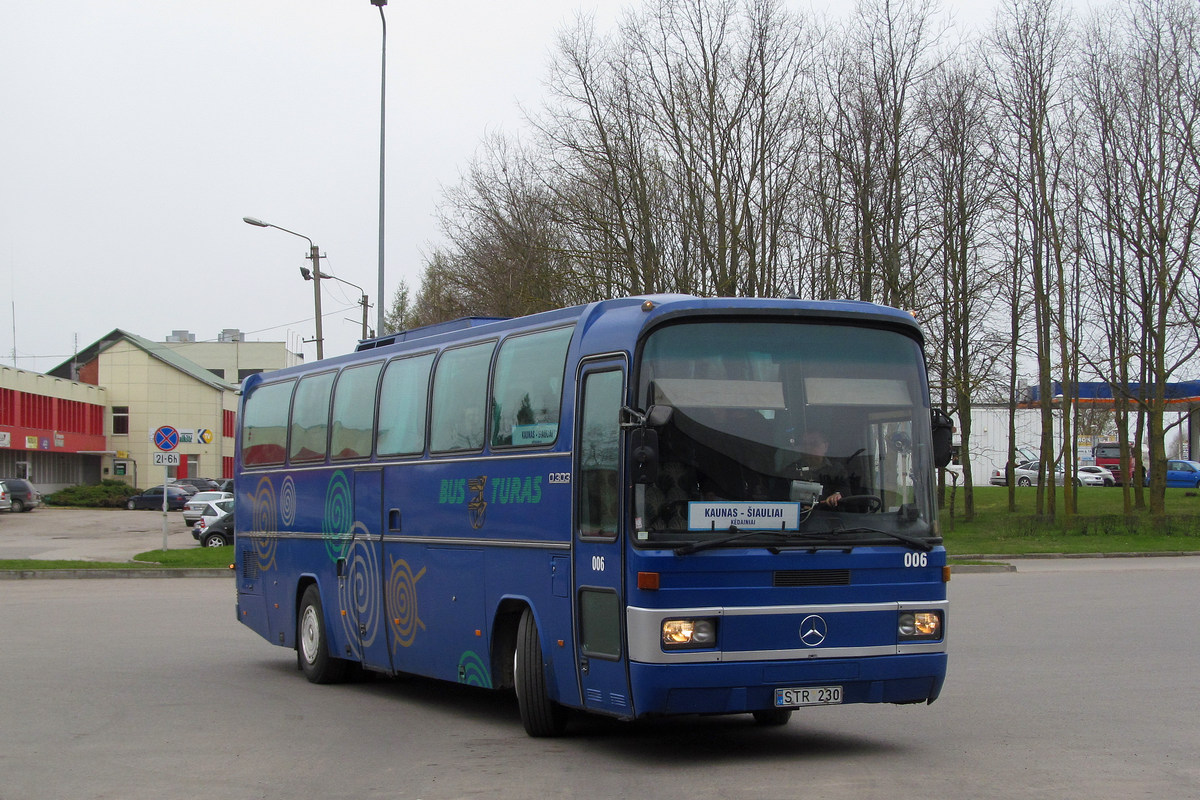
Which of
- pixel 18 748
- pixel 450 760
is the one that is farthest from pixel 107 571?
pixel 450 760

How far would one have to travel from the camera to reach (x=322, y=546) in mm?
13938

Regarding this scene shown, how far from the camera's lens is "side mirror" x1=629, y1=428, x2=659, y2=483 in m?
8.38

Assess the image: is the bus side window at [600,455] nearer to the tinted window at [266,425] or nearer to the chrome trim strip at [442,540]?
the chrome trim strip at [442,540]

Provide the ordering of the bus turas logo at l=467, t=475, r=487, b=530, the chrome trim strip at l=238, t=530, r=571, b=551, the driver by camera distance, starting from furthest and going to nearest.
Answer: the bus turas logo at l=467, t=475, r=487, b=530, the chrome trim strip at l=238, t=530, r=571, b=551, the driver

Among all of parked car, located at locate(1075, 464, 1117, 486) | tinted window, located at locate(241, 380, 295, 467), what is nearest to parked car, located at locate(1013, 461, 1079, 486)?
parked car, located at locate(1075, 464, 1117, 486)

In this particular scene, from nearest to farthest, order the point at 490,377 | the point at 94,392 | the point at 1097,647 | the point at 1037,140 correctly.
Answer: the point at 490,377, the point at 1097,647, the point at 1037,140, the point at 94,392

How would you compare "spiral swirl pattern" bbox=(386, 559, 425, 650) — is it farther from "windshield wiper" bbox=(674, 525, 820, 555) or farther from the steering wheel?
the steering wheel

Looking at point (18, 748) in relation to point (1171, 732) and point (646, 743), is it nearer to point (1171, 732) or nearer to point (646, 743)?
point (646, 743)

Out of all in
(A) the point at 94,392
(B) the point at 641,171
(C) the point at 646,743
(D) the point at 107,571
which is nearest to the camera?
(C) the point at 646,743

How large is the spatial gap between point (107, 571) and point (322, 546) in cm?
1732

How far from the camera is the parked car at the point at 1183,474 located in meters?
72.0

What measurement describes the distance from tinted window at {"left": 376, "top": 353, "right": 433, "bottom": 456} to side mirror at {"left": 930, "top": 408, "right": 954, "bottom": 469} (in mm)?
4555

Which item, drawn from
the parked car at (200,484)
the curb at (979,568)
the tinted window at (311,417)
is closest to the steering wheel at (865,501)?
the tinted window at (311,417)

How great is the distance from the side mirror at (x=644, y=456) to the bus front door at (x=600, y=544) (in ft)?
0.80
